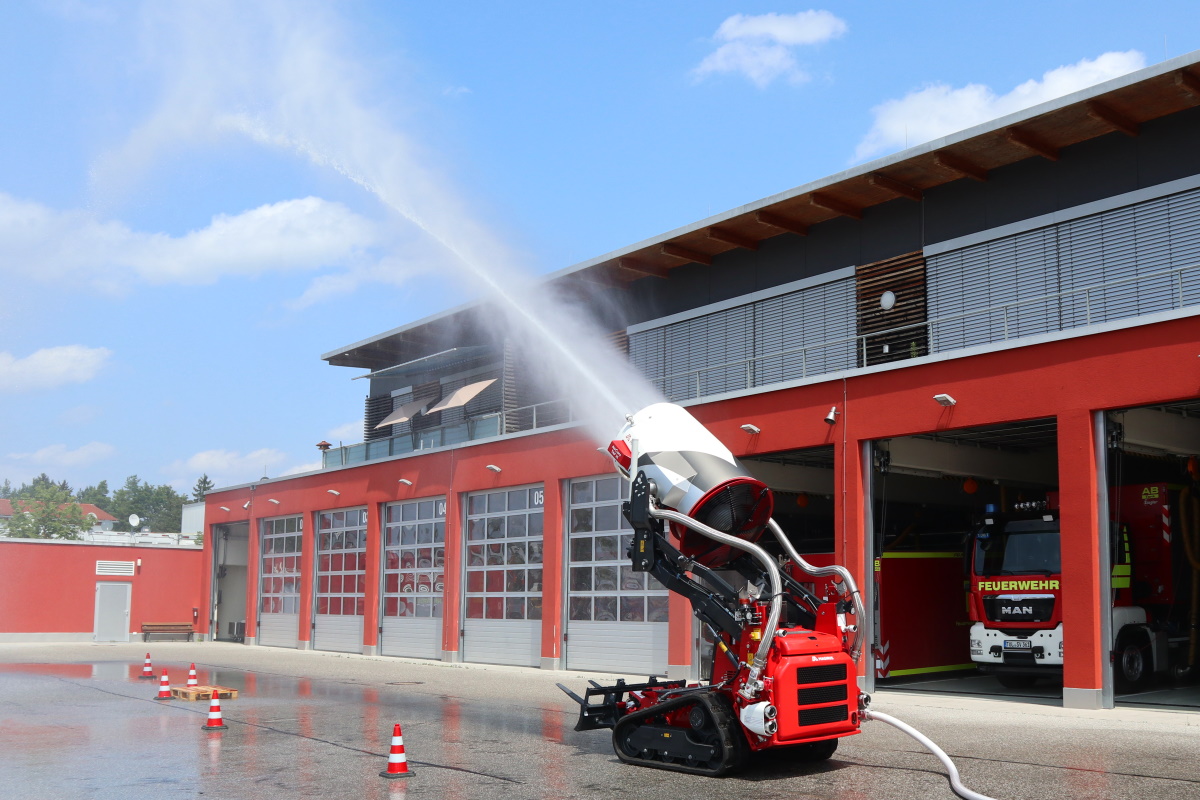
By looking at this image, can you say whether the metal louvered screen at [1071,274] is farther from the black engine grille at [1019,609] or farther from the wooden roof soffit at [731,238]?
the black engine grille at [1019,609]

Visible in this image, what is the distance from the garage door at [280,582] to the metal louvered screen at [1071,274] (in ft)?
78.8

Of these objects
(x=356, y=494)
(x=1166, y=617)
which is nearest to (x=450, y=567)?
(x=356, y=494)

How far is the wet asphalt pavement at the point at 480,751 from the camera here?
9594mm

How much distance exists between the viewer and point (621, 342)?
95.1 ft

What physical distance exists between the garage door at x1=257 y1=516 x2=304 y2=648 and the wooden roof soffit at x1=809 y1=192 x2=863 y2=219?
2236cm

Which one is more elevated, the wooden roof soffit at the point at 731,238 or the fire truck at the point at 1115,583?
the wooden roof soffit at the point at 731,238

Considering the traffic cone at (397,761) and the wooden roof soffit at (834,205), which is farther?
the wooden roof soffit at (834,205)

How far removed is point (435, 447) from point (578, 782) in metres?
21.6

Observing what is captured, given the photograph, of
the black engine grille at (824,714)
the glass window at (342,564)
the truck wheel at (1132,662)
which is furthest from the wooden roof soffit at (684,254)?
the black engine grille at (824,714)

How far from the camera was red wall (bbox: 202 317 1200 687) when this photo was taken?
16.0 meters

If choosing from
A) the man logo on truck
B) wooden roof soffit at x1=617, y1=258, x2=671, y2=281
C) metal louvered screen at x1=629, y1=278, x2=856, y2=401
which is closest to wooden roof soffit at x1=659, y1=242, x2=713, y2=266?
wooden roof soffit at x1=617, y1=258, x2=671, y2=281

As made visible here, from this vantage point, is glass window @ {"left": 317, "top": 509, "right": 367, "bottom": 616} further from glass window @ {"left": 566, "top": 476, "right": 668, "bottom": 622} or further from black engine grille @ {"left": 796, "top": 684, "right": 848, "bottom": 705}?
black engine grille @ {"left": 796, "top": 684, "right": 848, "bottom": 705}

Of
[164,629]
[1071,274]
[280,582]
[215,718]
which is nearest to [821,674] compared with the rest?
[215,718]

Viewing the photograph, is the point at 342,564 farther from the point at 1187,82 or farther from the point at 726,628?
the point at 1187,82
